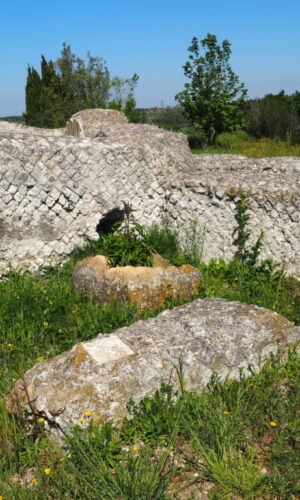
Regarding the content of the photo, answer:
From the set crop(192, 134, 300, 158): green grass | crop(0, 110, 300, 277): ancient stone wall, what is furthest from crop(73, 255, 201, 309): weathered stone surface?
crop(192, 134, 300, 158): green grass

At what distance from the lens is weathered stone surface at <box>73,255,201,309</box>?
589 centimetres

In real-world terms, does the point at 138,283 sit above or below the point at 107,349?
above

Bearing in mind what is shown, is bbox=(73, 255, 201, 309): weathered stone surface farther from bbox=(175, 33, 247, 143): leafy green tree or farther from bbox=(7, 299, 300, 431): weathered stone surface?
bbox=(175, 33, 247, 143): leafy green tree

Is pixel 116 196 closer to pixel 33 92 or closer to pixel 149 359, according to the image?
pixel 149 359

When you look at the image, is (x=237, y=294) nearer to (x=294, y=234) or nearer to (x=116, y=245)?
(x=294, y=234)

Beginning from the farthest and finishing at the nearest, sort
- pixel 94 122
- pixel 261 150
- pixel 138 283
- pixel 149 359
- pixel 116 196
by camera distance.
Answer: pixel 261 150
pixel 94 122
pixel 116 196
pixel 138 283
pixel 149 359

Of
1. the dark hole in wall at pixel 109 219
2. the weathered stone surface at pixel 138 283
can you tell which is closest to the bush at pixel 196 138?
the dark hole in wall at pixel 109 219

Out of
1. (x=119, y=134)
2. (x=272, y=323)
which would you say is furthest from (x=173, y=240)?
(x=272, y=323)

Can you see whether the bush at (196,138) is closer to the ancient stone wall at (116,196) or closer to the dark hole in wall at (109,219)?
the ancient stone wall at (116,196)

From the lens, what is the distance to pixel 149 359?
3936 millimetres

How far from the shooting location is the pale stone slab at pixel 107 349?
3.94 metres

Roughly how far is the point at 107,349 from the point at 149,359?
15.3 inches

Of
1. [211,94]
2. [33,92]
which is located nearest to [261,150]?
[211,94]

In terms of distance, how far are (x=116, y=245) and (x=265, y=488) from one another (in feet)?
12.7
